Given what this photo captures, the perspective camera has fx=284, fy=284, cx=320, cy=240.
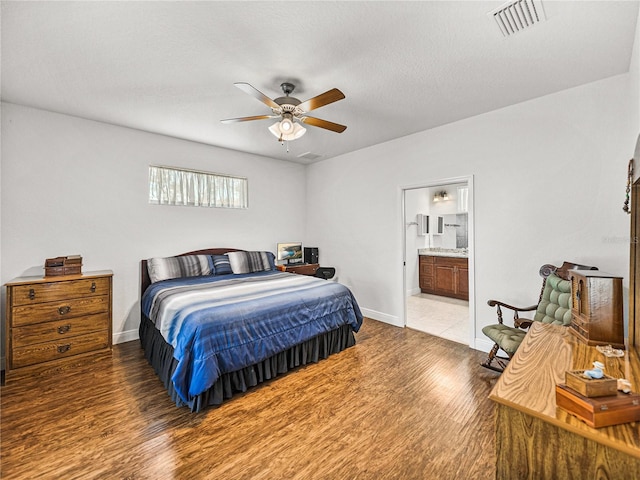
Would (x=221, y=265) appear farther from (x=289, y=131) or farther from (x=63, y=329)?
(x=289, y=131)

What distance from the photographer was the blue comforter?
7.22 feet

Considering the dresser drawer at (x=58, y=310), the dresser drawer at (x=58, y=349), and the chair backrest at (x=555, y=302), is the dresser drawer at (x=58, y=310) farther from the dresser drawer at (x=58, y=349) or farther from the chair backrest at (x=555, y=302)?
the chair backrest at (x=555, y=302)

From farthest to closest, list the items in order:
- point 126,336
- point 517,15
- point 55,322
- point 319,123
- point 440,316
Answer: point 440,316 → point 126,336 → point 55,322 → point 319,123 → point 517,15

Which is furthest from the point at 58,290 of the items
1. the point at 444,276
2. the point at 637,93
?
the point at 444,276

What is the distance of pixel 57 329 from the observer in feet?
9.55

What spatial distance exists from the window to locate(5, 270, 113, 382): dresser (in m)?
1.39

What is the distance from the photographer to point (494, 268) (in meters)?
3.27

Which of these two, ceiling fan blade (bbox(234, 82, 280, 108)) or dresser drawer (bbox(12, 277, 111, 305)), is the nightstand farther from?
ceiling fan blade (bbox(234, 82, 280, 108))

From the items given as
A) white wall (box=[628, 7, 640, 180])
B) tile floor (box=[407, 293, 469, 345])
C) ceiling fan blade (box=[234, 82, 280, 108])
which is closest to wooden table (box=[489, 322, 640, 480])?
white wall (box=[628, 7, 640, 180])

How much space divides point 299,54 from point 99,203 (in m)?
3.13

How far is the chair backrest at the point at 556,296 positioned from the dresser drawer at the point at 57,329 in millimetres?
4464

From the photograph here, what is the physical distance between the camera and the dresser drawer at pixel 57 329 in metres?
Result: 2.73

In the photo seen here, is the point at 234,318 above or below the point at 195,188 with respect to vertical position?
below

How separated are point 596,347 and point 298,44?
8.66ft
